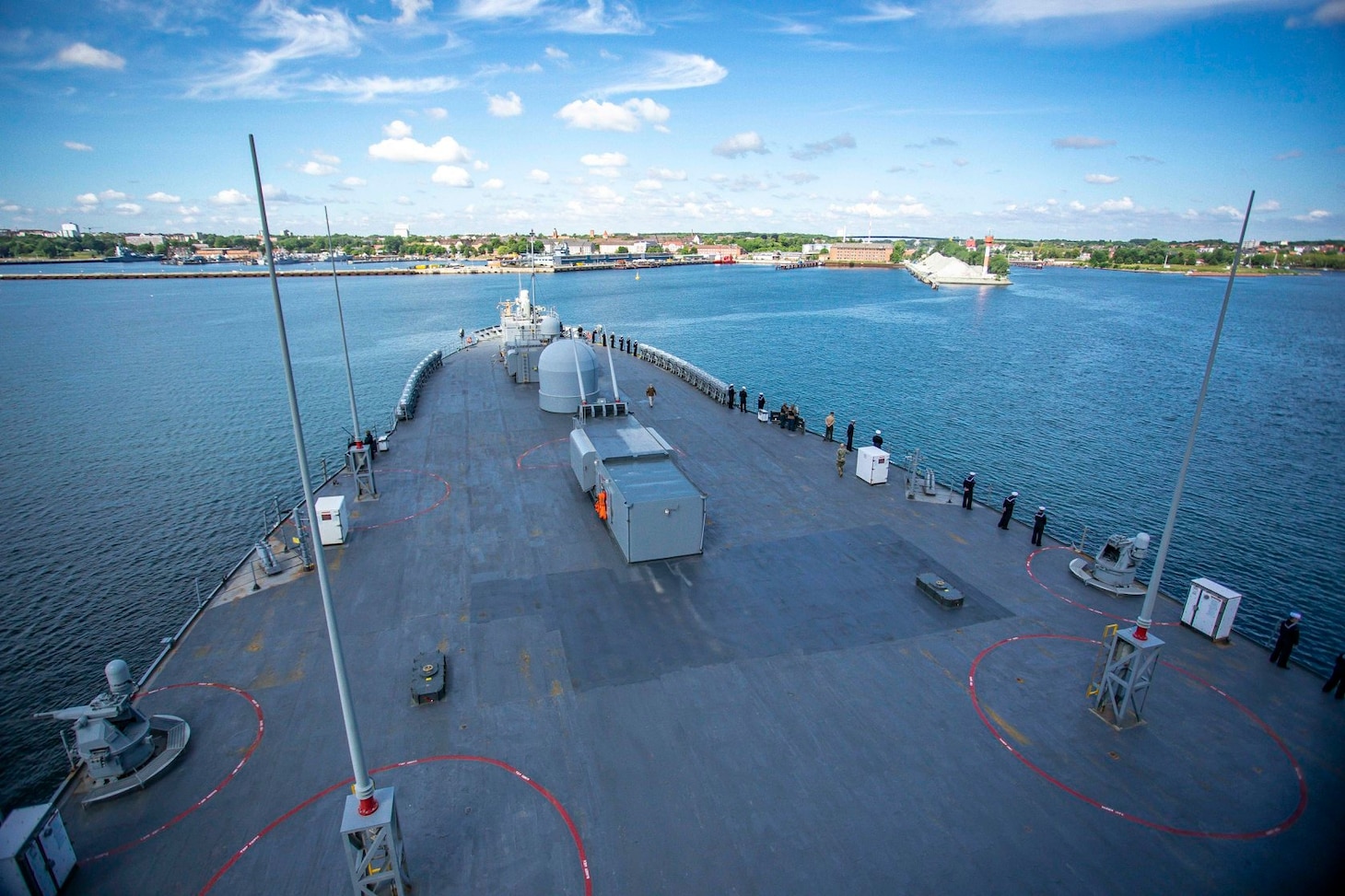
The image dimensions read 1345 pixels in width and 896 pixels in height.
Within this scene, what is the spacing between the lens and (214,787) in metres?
11.8

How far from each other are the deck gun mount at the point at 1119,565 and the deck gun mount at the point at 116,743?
23881 millimetres

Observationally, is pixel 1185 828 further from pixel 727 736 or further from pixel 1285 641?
pixel 727 736

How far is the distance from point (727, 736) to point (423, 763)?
20.3 ft

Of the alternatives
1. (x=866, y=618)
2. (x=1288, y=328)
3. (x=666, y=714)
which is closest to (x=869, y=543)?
(x=866, y=618)

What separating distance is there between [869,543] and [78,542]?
35697mm

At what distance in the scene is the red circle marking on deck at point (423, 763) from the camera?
1010cm

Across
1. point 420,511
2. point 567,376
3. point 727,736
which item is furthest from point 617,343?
point 727,736

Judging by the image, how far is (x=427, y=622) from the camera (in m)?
16.9

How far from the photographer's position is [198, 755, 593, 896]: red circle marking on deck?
1010cm

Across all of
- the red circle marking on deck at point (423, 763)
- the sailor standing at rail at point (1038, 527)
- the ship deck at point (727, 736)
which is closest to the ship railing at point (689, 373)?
the ship deck at point (727, 736)

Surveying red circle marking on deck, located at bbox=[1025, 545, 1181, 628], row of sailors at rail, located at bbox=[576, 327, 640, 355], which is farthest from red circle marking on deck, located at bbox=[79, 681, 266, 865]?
row of sailors at rail, located at bbox=[576, 327, 640, 355]

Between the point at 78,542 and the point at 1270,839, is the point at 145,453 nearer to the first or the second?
the point at 78,542

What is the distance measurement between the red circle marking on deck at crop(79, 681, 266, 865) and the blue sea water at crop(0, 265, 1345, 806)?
6.45 meters

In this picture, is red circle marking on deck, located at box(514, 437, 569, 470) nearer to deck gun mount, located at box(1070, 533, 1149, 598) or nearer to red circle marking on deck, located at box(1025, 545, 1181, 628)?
red circle marking on deck, located at box(1025, 545, 1181, 628)
